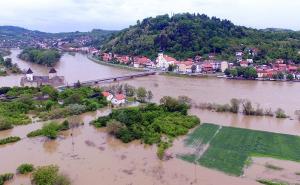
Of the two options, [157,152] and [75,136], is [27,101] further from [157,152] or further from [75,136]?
[157,152]

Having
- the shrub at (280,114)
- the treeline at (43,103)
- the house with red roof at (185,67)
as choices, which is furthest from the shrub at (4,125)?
the house with red roof at (185,67)

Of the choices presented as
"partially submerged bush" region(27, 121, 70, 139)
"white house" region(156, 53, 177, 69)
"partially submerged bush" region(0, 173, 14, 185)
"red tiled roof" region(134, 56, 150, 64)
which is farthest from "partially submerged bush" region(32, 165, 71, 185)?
"red tiled roof" region(134, 56, 150, 64)

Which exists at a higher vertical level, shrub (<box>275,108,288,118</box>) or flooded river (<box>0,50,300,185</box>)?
shrub (<box>275,108,288,118</box>)

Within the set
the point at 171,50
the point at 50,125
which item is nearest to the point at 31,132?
the point at 50,125

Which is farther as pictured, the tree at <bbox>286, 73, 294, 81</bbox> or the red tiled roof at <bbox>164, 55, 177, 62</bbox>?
the red tiled roof at <bbox>164, 55, 177, 62</bbox>

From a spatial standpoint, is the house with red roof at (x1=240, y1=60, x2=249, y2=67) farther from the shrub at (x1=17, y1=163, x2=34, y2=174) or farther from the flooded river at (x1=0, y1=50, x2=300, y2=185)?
the shrub at (x1=17, y1=163, x2=34, y2=174)

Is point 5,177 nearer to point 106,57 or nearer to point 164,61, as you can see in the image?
point 164,61
